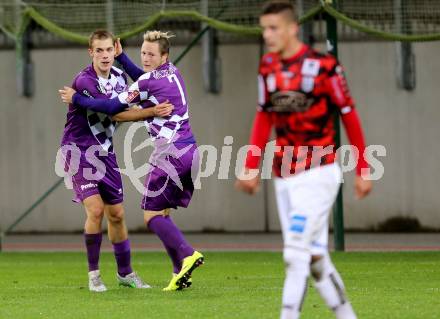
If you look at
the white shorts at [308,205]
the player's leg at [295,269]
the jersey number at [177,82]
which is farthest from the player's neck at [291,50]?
the jersey number at [177,82]

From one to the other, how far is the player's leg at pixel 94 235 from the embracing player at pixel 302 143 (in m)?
3.19

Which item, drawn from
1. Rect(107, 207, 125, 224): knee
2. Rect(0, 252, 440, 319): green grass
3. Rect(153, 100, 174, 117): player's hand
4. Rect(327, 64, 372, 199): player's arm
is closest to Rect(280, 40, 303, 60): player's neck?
Rect(327, 64, 372, 199): player's arm

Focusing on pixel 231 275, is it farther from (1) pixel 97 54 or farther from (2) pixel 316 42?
(2) pixel 316 42

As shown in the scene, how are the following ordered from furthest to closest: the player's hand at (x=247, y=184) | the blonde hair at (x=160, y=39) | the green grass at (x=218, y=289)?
1. the blonde hair at (x=160, y=39)
2. the green grass at (x=218, y=289)
3. the player's hand at (x=247, y=184)

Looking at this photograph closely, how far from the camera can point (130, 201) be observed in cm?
1853

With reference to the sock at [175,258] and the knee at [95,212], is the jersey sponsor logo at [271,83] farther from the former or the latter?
the knee at [95,212]

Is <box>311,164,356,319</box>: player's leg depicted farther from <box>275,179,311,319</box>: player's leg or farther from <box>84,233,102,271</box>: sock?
<box>84,233,102,271</box>: sock

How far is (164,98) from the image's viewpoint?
9586 millimetres

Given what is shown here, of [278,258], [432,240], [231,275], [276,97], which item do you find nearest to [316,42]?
[432,240]

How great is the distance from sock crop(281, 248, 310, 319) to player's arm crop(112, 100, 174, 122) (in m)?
3.15

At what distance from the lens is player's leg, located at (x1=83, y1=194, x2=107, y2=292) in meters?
9.88

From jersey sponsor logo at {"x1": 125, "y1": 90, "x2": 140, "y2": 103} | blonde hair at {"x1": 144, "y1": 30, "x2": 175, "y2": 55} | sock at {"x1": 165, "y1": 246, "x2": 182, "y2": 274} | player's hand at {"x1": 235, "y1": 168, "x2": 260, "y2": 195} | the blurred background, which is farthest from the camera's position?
the blurred background

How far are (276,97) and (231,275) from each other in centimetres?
494

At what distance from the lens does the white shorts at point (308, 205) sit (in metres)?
6.58
